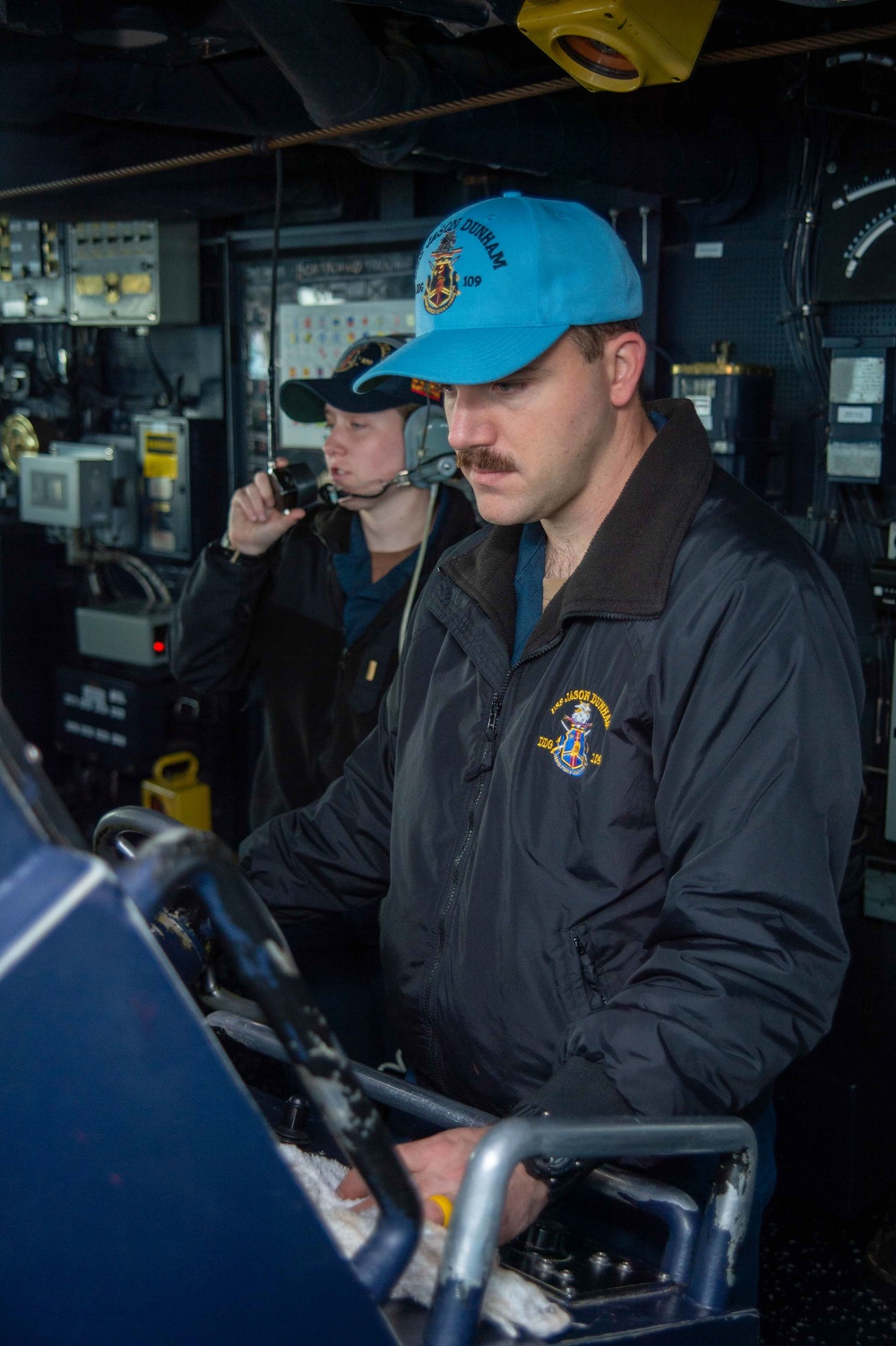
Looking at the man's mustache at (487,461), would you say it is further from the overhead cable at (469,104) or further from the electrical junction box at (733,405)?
the electrical junction box at (733,405)

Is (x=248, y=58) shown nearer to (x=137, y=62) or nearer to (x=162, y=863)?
(x=137, y=62)

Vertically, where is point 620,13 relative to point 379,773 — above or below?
above

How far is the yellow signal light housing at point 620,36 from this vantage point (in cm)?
195

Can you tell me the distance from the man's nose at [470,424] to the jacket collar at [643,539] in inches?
6.9

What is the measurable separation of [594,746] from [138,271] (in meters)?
3.65

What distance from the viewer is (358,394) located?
2.74 meters

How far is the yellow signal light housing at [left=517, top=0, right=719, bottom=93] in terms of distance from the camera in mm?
1953

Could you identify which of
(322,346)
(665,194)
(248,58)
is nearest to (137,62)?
(248,58)

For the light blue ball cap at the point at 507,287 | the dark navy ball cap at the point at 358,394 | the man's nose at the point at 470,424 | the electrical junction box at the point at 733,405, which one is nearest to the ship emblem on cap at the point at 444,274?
the light blue ball cap at the point at 507,287

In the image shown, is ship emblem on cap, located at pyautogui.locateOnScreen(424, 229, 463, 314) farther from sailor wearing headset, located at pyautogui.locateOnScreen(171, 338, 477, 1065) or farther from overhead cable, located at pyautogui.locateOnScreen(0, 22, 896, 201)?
sailor wearing headset, located at pyautogui.locateOnScreen(171, 338, 477, 1065)

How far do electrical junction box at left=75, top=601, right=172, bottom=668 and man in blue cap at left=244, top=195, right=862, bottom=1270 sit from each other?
297 cm

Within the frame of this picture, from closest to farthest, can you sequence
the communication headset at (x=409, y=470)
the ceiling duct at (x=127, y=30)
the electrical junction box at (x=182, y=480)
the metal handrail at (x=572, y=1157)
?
1. the metal handrail at (x=572, y=1157)
2. the ceiling duct at (x=127, y=30)
3. the communication headset at (x=409, y=470)
4. the electrical junction box at (x=182, y=480)

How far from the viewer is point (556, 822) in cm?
143

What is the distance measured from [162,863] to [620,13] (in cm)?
165
